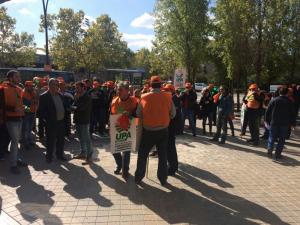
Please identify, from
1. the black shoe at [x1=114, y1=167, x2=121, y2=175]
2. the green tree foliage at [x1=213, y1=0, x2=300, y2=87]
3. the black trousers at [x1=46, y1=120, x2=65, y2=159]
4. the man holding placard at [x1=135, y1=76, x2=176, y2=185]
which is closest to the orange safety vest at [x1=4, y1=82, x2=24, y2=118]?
the black trousers at [x1=46, y1=120, x2=65, y2=159]

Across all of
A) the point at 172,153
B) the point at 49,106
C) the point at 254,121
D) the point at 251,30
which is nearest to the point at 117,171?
the point at 172,153

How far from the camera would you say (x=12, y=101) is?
24.7 ft

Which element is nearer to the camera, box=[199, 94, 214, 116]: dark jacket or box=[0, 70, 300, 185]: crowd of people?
box=[0, 70, 300, 185]: crowd of people

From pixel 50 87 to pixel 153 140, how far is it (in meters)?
2.90

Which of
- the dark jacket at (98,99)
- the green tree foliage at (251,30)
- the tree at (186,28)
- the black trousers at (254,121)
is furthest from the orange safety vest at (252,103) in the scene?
the tree at (186,28)

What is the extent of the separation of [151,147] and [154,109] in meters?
0.71

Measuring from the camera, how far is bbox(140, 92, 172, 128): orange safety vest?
21.5 ft

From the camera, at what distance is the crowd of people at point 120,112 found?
6.71 m

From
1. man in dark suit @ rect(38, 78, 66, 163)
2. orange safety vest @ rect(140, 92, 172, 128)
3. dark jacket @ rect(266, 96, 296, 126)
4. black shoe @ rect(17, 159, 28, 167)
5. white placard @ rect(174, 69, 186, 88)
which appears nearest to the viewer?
orange safety vest @ rect(140, 92, 172, 128)

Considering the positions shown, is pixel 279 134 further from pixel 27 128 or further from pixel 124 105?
pixel 27 128

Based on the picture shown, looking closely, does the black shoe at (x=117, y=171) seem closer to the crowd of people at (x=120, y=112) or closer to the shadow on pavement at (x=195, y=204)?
the crowd of people at (x=120, y=112)

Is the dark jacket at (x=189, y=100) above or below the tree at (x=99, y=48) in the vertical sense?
below

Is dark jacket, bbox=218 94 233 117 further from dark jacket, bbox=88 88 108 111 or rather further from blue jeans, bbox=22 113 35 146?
blue jeans, bbox=22 113 35 146

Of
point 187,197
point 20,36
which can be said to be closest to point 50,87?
point 187,197
